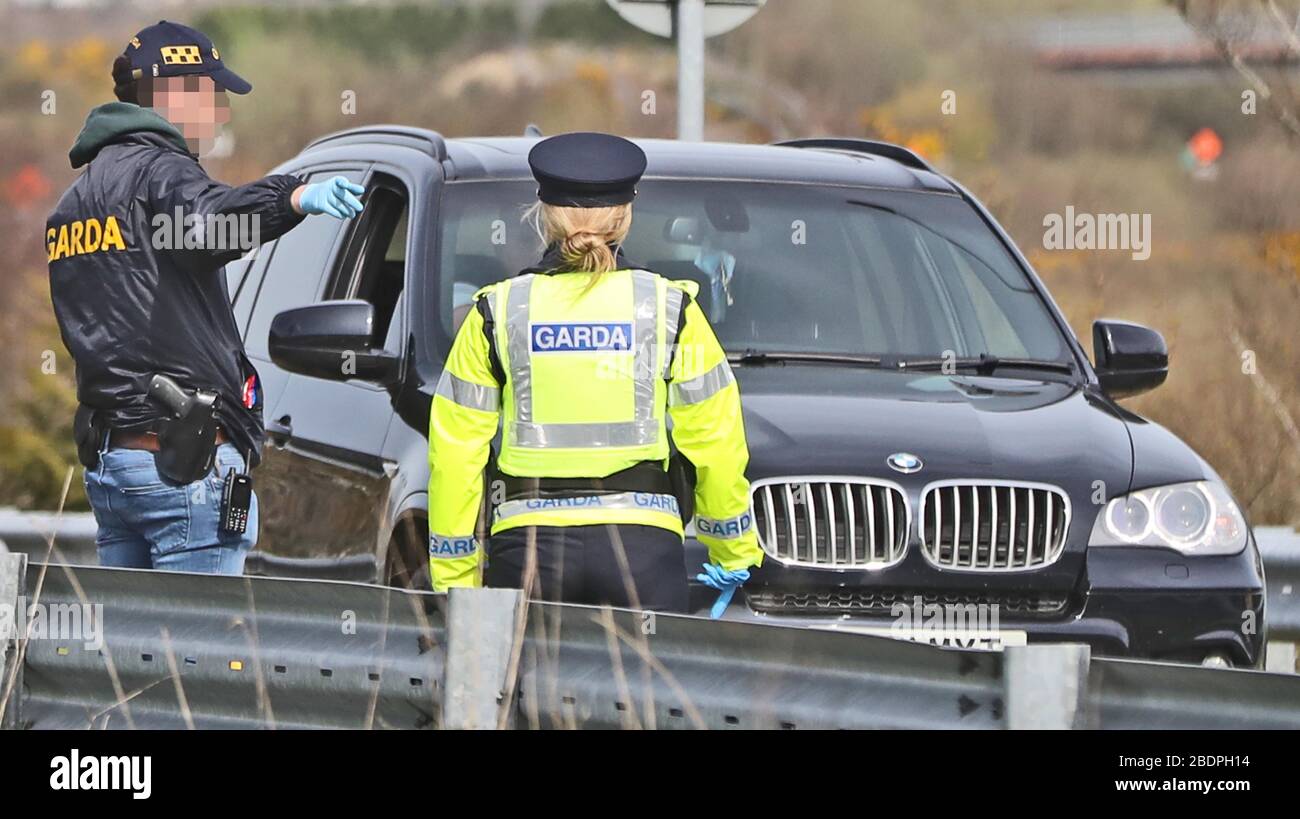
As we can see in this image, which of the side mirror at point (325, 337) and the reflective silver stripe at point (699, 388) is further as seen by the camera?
the side mirror at point (325, 337)

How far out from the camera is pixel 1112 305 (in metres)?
20.6

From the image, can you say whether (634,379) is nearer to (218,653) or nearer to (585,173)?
(585,173)

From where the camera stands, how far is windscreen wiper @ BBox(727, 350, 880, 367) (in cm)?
694

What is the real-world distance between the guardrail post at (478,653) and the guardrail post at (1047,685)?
3.43ft

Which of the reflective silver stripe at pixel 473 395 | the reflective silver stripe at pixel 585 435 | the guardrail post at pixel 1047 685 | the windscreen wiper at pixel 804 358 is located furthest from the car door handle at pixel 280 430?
the guardrail post at pixel 1047 685

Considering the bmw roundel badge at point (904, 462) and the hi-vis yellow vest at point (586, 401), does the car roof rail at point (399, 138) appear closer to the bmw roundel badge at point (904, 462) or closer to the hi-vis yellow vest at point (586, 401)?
the bmw roundel badge at point (904, 462)

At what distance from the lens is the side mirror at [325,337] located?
673 centimetres

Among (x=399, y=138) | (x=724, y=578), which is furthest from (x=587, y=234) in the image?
(x=399, y=138)

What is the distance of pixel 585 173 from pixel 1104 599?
1771mm

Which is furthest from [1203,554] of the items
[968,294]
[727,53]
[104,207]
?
[727,53]

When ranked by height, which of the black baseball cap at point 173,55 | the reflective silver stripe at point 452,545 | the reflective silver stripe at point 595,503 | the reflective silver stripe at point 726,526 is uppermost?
the black baseball cap at point 173,55

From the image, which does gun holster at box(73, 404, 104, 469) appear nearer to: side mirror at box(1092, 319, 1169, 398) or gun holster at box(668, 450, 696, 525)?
gun holster at box(668, 450, 696, 525)

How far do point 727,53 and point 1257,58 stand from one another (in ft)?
48.3
